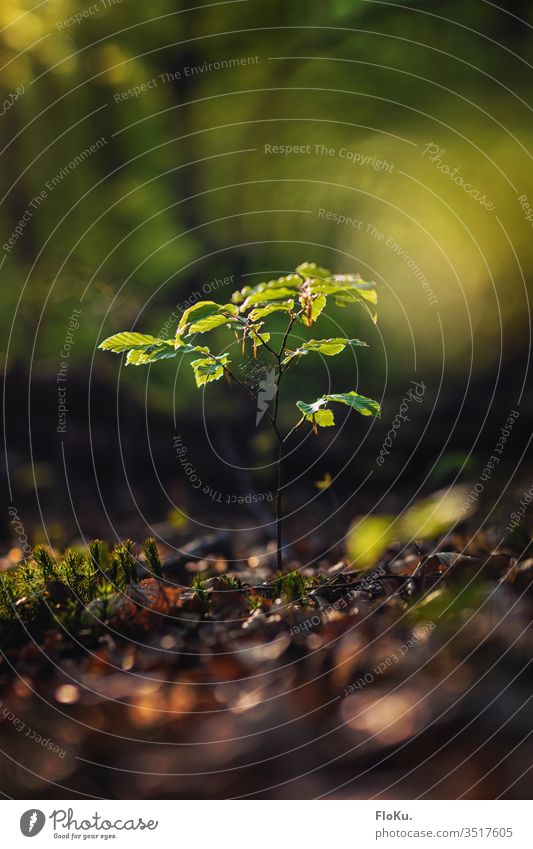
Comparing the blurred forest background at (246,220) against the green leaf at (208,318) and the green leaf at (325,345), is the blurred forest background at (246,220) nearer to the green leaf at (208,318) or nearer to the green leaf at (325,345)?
the green leaf at (325,345)

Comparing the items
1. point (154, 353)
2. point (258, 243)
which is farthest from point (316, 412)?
point (258, 243)

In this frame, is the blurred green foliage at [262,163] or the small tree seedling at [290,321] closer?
the small tree seedling at [290,321]

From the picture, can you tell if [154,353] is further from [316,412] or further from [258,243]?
[258,243]

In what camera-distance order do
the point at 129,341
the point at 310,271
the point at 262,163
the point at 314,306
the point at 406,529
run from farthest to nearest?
the point at 262,163
the point at 406,529
the point at 129,341
the point at 314,306
the point at 310,271

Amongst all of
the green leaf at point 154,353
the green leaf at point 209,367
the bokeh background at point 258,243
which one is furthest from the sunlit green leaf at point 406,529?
the green leaf at point 154,353

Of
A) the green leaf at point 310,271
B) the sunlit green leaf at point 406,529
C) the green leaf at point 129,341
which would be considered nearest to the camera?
the green leaf at point 310,271

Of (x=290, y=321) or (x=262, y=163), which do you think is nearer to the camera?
(x=290, y=321)

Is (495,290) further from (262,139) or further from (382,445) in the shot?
(262,139)

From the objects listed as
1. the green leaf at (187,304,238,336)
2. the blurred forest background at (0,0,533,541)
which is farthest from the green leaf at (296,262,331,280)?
the blurred forest background at (0,0,533,541)

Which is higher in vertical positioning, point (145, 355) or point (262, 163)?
point (262, 163)
